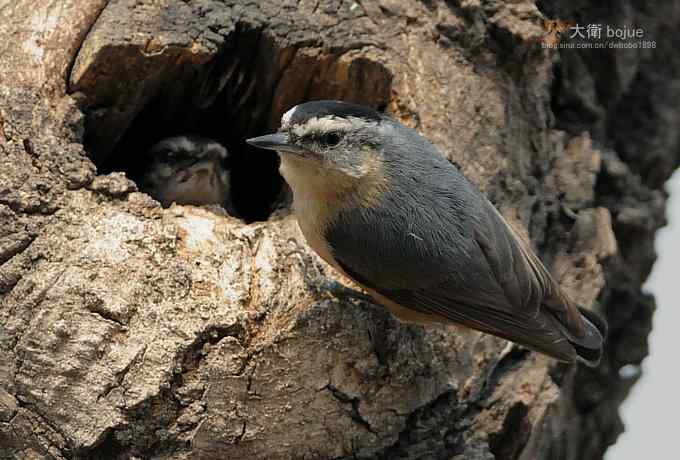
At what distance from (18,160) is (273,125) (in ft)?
3.37

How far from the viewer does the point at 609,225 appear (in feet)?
11.4

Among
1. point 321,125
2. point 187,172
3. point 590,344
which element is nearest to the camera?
point 321,125

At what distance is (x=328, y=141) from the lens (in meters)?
2.75

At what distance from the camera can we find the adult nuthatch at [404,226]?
108 inches

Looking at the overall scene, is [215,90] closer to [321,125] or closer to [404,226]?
[321,125]

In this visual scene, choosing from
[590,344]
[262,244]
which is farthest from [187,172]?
[590,344]

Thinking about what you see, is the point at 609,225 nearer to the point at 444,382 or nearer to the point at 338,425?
the point at 444,382

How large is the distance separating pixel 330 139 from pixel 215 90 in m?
0.79

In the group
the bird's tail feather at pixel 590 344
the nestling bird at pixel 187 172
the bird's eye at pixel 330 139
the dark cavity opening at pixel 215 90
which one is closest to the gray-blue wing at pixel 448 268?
the bird's tail feather at pixel 590 344

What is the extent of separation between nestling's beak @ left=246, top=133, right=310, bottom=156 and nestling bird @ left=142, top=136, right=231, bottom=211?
0.86 metres

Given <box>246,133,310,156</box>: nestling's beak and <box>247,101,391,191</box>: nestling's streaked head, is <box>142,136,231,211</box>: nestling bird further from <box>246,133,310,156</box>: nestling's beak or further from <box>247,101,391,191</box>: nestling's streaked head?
<box>246,133,310,156</box>: nestling's beak

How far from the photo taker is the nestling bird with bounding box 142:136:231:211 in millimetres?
3529

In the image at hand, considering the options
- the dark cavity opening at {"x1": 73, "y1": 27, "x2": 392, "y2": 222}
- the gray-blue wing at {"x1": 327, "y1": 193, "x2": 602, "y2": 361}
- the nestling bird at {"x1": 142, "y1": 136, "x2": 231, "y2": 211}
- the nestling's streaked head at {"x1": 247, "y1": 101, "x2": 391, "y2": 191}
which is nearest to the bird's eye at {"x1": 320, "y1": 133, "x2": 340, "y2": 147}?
the nestling's streaked head at {"x1": 247, "y1": 101, "x2": 391, "y2": 191}

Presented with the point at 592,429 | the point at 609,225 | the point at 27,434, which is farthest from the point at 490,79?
the point at 27,434
